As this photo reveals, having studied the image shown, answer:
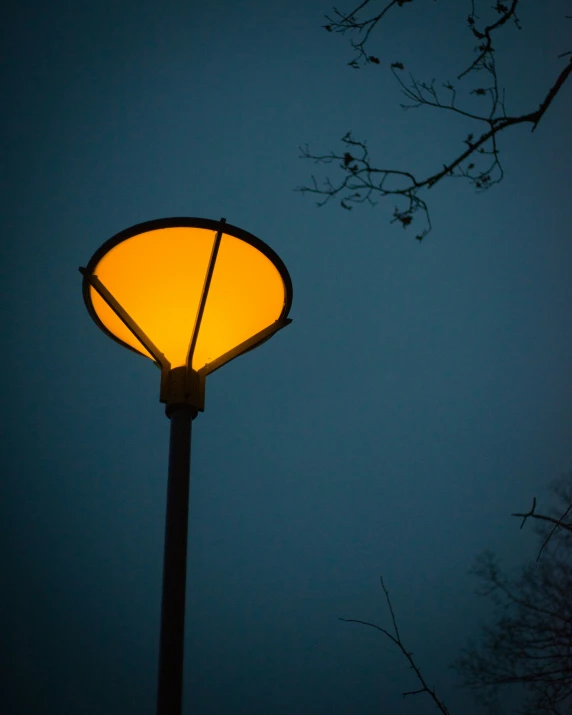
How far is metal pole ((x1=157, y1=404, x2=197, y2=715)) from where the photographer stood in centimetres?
132

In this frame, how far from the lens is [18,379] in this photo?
33.1 metres

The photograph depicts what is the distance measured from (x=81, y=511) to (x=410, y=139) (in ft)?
362

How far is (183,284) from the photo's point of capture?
6.36ft

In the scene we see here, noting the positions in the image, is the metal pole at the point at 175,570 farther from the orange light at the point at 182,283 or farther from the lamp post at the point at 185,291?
the orange light at the point at 182,283

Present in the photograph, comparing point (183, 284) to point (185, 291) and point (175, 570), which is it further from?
point (175, 570)

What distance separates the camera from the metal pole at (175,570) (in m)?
1.32

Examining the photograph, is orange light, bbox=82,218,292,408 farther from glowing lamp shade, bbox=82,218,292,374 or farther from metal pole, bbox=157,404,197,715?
metal pole, bbox=157,404,197,715

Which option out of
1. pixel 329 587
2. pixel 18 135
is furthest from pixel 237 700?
pixel 18 135

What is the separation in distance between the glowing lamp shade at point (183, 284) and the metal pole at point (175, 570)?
276 mm

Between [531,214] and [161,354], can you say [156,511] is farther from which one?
[531,214]

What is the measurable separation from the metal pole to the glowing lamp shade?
0.28 m

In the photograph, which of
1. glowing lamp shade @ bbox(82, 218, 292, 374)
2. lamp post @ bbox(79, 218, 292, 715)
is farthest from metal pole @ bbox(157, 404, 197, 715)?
glowing lamp shade @ bbox(82, 218, 292, 374)

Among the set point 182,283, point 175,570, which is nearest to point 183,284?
point 182,283

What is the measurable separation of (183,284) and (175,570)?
36.7 inches
